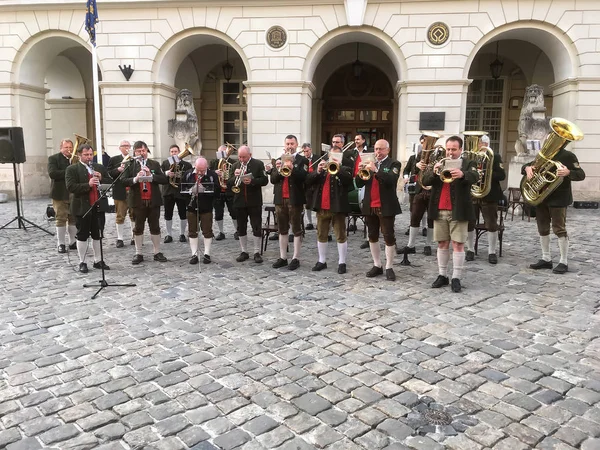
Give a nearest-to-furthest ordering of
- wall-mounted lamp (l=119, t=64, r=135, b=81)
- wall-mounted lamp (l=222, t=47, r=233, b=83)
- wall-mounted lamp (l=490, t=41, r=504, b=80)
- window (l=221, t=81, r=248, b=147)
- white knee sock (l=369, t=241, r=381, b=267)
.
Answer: white knee sock (l=369, t=241, r=381, b=267) < wall-mounted lamp (l=119, t=64, r=135, b=81) < wall-mounted lamp (l=490, t=41, r=504, b=80) < wall-mounted lamp (l=222, t=47, r=233, b=83) < window (l=221, t=81, r=248, b=147)

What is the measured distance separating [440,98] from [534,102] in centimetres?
261

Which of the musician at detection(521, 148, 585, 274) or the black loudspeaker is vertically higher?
the black loudspeaker

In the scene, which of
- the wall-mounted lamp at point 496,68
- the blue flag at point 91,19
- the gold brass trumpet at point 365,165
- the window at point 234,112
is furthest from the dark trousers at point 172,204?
the wall-mounted lamp at point 496,68

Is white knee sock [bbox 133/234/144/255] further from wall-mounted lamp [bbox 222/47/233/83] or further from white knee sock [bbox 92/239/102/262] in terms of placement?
wall-mounted lamp [bbox 222/47/233/83]

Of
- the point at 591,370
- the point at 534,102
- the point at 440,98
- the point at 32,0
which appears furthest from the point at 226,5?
the point at 591,370

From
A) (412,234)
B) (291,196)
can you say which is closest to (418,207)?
(412,234)

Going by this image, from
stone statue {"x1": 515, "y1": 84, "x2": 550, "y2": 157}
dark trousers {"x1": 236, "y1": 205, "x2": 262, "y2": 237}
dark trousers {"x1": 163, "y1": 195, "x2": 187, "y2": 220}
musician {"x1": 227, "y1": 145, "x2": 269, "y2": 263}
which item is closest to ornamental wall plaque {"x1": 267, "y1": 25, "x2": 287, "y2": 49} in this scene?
stone statue {"x1": 515, "y1": 84, "x2": 550, "y2": 157}

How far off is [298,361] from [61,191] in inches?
247

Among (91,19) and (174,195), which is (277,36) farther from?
(174,195)

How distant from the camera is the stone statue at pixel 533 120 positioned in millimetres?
13938

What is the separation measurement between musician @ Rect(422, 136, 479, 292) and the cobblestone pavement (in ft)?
1.43

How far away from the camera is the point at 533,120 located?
14016 mm

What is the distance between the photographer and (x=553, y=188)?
7.04m

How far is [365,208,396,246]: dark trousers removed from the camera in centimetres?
682
